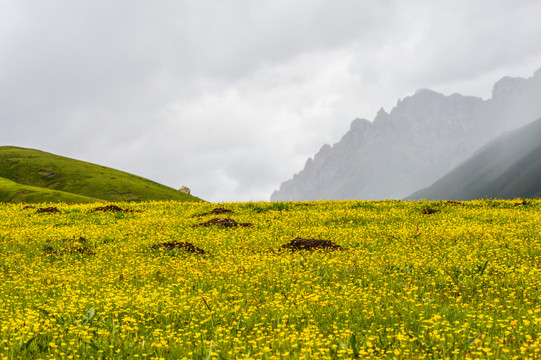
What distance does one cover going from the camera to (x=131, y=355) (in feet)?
21.7

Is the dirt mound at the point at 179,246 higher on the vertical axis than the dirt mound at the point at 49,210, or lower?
lower

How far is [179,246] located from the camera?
16672 millimetres

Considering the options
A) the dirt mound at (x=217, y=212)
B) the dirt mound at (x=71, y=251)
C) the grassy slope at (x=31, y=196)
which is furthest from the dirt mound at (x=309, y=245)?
the grassy slope at (x=31, y=196)

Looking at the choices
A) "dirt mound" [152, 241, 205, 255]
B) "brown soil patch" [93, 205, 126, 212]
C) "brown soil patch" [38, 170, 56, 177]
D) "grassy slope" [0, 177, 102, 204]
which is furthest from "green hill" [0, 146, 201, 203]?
"dirt mound" [152, 241, 205, 255]

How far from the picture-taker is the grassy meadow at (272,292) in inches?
265

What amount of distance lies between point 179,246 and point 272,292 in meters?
7.48

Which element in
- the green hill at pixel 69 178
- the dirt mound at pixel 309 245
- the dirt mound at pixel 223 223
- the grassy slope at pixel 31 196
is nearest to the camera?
the dirt mound at pixel 309 245

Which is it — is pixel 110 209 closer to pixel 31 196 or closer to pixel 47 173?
pixel 31 196

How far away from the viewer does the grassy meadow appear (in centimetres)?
673

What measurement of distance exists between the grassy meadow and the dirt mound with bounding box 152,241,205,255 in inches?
8.2

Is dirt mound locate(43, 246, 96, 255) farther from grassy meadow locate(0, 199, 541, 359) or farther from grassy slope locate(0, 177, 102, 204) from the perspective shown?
grassy slope locate(0, 177, 102, 204)

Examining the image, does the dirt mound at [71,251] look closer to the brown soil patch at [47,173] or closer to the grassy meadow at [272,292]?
the grassy meadow at [272,292]

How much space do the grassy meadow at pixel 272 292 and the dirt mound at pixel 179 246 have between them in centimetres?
21

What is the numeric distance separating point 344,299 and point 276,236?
9.76m
